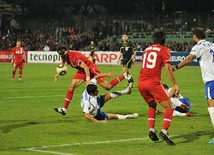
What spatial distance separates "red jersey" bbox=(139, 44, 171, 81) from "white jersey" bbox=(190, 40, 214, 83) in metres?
0.67

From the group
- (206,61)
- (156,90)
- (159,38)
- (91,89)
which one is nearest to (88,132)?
(91,89)

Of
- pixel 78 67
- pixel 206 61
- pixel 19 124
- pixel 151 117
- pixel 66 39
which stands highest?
pixel 206 61

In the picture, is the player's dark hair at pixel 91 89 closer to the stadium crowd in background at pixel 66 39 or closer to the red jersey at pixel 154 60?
the red jersey at pixel 154 60

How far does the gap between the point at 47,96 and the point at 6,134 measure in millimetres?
9797

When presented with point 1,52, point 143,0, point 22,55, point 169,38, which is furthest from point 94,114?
point 143,0

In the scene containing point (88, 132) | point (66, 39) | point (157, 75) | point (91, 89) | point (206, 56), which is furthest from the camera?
point (66, 39)

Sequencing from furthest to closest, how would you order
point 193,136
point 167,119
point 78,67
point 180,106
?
point 78,67
point 180,106
point 193,136
point 167,119

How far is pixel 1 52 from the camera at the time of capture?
6203cm

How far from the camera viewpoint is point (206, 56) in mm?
11617

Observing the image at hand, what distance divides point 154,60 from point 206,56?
114cm

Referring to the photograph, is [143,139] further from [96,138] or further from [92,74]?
[92,74]

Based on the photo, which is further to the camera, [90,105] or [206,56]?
[90,105]

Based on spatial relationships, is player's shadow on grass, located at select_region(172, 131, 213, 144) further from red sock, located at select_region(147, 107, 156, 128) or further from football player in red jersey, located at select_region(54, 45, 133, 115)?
football player in red jersey, located at select_region(54, 45, 133, 115)

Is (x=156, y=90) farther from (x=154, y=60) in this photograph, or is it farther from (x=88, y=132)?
(x=88, y=132)
